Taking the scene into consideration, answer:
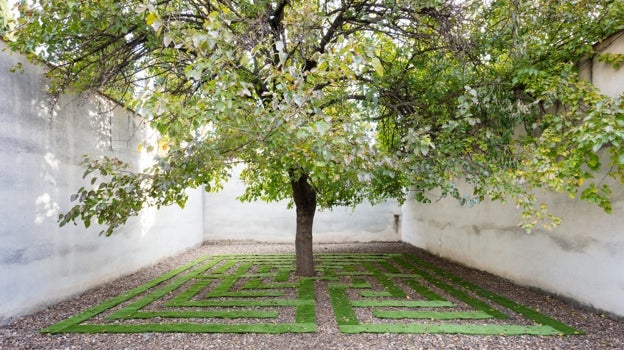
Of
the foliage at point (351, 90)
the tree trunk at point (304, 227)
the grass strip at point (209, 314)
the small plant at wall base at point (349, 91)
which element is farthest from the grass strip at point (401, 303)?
the tree trunk at point (304, 227)

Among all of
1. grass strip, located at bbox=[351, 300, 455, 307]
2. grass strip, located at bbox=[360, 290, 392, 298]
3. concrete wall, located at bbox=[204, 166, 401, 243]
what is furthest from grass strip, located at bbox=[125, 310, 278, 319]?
concrete wall, located at bbox=[204, 166, 401, 243]

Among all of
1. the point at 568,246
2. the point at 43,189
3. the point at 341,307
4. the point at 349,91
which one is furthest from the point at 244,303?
the point at 568,246

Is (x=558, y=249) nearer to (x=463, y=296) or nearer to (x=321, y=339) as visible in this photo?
(x=463, y=296)

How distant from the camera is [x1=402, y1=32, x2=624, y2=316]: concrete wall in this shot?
3.79 meters

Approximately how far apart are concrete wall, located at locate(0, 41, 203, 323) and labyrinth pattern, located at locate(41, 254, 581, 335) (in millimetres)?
633

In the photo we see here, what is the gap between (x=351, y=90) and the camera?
214 inches

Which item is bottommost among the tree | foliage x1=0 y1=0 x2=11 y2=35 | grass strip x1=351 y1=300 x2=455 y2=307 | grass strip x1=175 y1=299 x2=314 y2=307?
grass strip x1=351 y1=300 x2=455 y2=307

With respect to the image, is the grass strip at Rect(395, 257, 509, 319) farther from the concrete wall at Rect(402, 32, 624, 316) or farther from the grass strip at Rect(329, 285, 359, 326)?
the grass strip at Rect(329, 285, 359, 326)

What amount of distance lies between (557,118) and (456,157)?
1.00m

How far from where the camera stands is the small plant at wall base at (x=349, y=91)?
9.24ft

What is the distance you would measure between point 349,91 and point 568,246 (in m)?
3.46

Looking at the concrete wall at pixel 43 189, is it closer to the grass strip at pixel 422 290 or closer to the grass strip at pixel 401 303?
the grass strip at pixel 401 303

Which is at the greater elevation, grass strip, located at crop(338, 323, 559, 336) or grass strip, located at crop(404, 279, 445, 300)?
grass strip, located at crop(338, 323, 559, 336)

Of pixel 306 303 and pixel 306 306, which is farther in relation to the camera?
pixel 306 303
